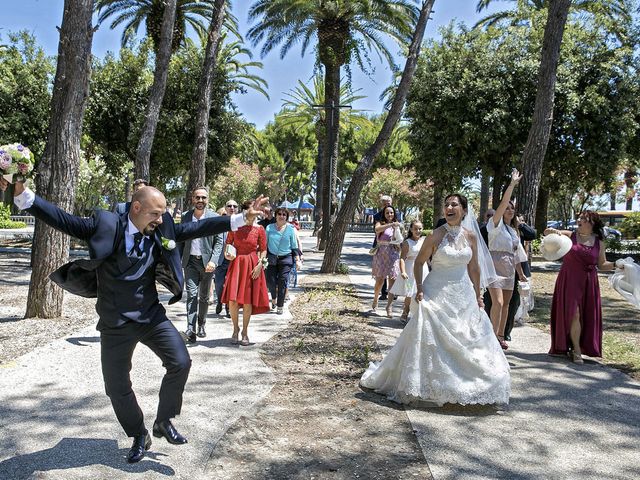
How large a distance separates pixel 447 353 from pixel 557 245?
2.82 m

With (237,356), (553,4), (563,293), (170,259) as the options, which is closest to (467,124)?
(553,4)

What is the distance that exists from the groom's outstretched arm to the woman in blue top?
6438 millimetres

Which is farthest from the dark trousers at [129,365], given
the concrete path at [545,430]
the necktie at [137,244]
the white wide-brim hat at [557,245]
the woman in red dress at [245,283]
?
the white wide-brim hat at [557,245]

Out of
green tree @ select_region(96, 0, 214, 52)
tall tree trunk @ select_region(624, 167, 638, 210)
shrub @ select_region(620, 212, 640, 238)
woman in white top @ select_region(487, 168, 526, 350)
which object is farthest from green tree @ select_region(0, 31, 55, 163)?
tall tree trunk @ select_region(624, 167, 638, 210)

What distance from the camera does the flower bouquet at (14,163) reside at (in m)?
3.76

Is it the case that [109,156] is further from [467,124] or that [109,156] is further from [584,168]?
[584,168]

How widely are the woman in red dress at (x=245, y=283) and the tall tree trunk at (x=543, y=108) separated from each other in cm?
764

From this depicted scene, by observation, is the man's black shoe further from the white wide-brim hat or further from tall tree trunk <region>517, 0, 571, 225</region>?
tall tree trunk <region>517, 0, 571, 225</region>

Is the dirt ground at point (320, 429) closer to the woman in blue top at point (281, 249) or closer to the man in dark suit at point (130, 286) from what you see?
the man in dark suit at point (130, 286)

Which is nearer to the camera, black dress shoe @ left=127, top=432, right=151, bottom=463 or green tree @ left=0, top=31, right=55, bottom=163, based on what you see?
black dress shoe @ left=127, top=432, right=151, bottom=463

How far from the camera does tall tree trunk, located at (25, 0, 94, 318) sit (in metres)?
8.62

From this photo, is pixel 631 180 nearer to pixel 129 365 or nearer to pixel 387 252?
pixel 387 252

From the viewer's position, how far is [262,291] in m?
7.65

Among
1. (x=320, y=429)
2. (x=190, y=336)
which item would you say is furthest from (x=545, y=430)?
(x=190, y=336)
